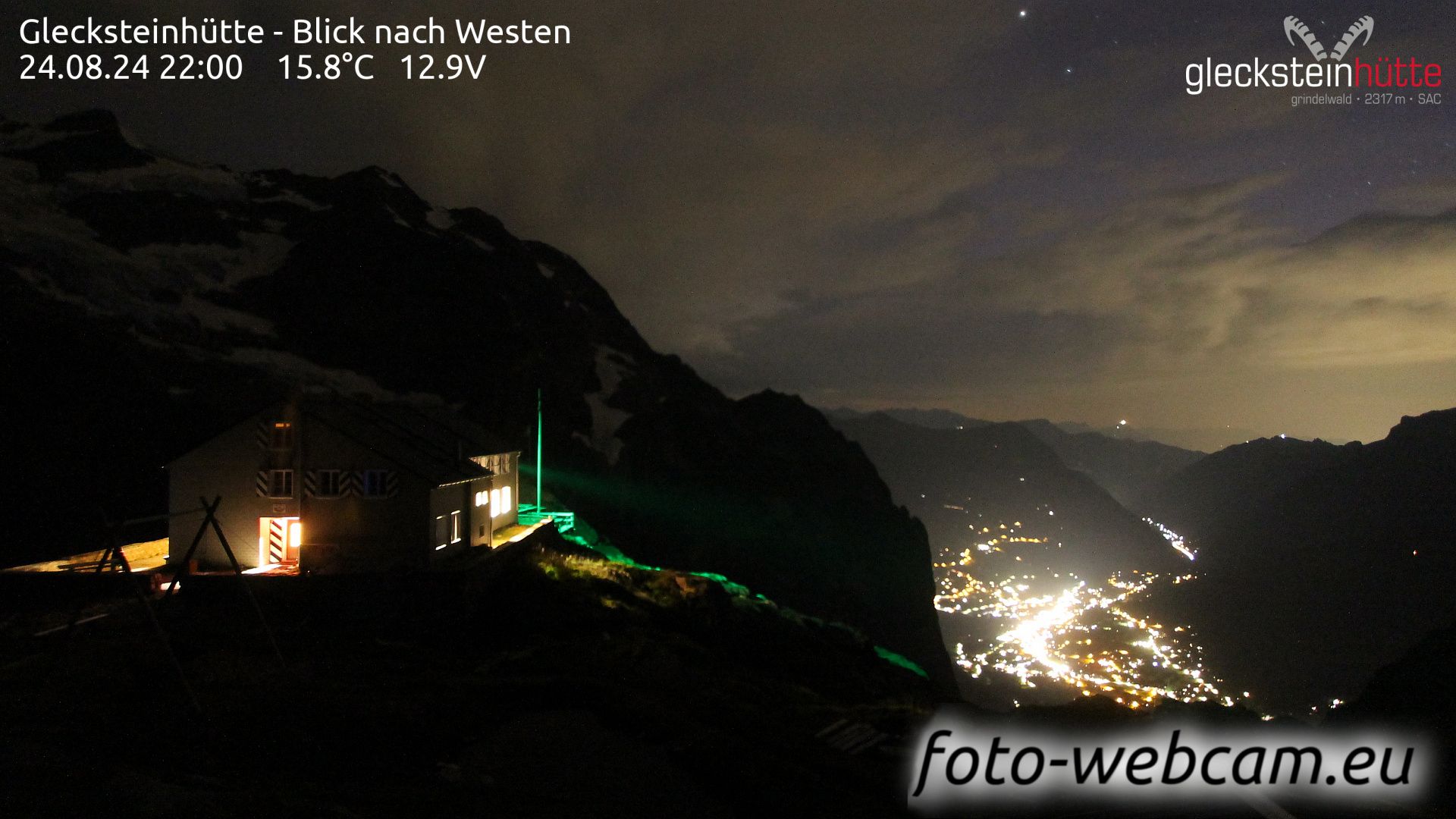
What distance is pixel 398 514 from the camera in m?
25.2

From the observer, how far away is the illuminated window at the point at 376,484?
83.1 ft

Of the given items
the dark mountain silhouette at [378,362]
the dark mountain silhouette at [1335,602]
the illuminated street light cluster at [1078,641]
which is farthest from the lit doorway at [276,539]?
the dark mountain silhouette at [1335,602]

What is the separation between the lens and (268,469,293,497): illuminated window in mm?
25500

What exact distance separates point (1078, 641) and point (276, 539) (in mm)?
145582

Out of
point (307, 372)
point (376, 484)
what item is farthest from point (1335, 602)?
point (307, 372)

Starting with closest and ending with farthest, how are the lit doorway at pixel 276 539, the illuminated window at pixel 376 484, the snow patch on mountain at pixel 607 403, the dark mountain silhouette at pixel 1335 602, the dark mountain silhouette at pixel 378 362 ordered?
1. the illuminated window at pixel 376 484
2. the lit doorway at pixel 276 539
3. the dark mountain silhouette at pixel 378 362
4. the snow patch on mountain at pixel 607 403
5. the dark mountain silhouette at pixel 1335 602

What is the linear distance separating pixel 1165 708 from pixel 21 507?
55723 millimetres

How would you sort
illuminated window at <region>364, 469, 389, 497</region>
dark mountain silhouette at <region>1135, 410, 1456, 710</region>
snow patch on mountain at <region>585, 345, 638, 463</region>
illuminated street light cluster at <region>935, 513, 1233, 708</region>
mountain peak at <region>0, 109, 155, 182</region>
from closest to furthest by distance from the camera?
illuminated window at <region>364, 469, 389, 497</region>
snow patch on mountain at <region>585, 345, 638, 463</region>
mountain peak at <region>0, 109, 155, 182</region>
illuminated street light cluster at <region>935, 513, 1233, 708</region>
dark mountain silhouette at <region>1135, 410, 1456, 710</region>

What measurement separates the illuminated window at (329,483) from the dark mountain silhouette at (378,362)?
27.6m

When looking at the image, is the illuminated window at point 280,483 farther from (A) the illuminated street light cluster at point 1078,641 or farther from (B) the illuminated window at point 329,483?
(A) the illuminated street light cluster at point 1078,641

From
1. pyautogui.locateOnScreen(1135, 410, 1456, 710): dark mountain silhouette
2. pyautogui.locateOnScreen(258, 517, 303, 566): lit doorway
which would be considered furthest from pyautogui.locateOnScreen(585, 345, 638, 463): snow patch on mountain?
pyautogui.locateOnScreen(1135, 410, 1456, 710): dark mountain silhouette

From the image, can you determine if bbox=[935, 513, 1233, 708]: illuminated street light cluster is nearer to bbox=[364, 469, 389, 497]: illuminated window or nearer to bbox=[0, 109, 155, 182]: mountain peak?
bbox=[364, 469, 389, 497]: illuminated window

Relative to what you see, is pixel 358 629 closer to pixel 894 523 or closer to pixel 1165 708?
pixel 1165 708

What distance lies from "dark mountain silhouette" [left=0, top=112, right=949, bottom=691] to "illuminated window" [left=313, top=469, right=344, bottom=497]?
27609 millimetres
